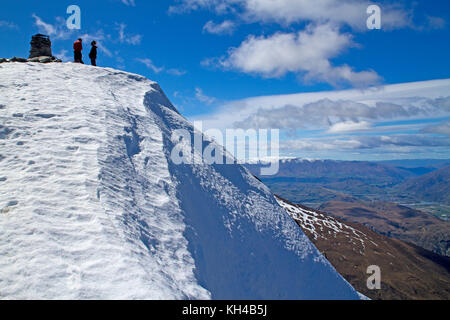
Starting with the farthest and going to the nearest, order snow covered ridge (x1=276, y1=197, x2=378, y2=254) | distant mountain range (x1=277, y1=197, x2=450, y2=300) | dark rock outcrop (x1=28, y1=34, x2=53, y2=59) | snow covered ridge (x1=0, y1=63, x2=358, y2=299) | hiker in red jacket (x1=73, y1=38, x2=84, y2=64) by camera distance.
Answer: snow covered ridge (x1=276, y1=197, x2=378, y2=254), distant mountain range (x1=277, y1=197, x2=450, y2=300), dark rock outcrop (x1=28, y1=34, x2=53, y2=59), hiker in red jacket (x1=73, y1=38, x2=84, y2=64), snow covered ridge (x1=0, y1=63, x2=358, y2=299)

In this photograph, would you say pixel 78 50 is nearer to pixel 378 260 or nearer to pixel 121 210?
pixel 121 210

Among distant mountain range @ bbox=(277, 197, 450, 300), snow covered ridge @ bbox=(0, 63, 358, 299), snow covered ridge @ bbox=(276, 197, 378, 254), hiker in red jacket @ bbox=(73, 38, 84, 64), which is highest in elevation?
hiker in red jacket @ bbox=(73, 38, 84, 64)

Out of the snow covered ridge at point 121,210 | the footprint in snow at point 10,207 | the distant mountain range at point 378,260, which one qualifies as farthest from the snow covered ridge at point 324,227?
the footprint in snow at point 10,207

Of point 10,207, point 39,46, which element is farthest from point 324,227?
point 10,207

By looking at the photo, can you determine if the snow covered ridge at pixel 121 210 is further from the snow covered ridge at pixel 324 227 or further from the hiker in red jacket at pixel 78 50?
the snow covered ridge at pixel 324 227

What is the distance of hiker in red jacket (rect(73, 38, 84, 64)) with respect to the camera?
22359 mm

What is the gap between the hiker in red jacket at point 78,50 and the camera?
22359 mm

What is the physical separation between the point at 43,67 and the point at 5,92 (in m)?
4.70

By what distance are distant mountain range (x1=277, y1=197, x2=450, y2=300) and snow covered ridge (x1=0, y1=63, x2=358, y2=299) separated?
288ft

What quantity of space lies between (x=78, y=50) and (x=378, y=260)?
128 meters

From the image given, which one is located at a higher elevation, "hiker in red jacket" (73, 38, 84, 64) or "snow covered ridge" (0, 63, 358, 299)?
"hiker in red jacket" (73, 38, 84, 64)

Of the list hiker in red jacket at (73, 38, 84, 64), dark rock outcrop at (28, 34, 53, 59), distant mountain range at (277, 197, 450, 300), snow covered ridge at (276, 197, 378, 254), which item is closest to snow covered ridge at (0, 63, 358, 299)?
hiker in red jacket at (73, 38, 84, 64)

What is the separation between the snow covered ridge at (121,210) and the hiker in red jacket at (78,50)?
3.32 meters

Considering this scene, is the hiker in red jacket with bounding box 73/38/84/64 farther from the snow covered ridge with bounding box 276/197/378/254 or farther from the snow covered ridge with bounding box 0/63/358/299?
the snow covered ridge with bounding box 276/197/378/254
